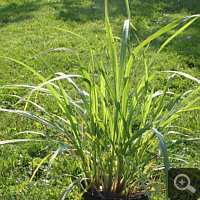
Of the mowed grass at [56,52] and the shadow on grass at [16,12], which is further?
the shadow on grass at [16,12]

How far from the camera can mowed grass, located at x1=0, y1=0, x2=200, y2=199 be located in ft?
7.64

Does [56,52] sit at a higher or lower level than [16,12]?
lower

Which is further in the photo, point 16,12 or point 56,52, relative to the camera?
point 16,12

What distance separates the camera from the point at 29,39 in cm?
627

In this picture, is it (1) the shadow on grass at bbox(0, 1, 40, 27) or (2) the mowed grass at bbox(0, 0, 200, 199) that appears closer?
(2) the mowed grass at bbox(0, 0, 200, 199)

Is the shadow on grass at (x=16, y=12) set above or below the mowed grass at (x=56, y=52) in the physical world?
above

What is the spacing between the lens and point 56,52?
548 centimetres

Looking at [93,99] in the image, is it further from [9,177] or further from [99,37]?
[99,37]

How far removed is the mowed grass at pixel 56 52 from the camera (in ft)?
7.64

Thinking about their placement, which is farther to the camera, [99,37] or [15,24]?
[15,24]

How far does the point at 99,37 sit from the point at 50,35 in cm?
130

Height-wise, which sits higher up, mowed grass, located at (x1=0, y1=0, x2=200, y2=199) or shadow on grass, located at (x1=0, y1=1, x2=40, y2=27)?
shadow on grass, located at (x1=0, y1=1, x2=40, y2=27)

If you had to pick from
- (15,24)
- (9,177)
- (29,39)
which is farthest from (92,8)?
(9,177)

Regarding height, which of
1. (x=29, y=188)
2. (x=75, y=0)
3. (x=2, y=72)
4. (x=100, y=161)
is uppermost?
(x=75, y=0)
